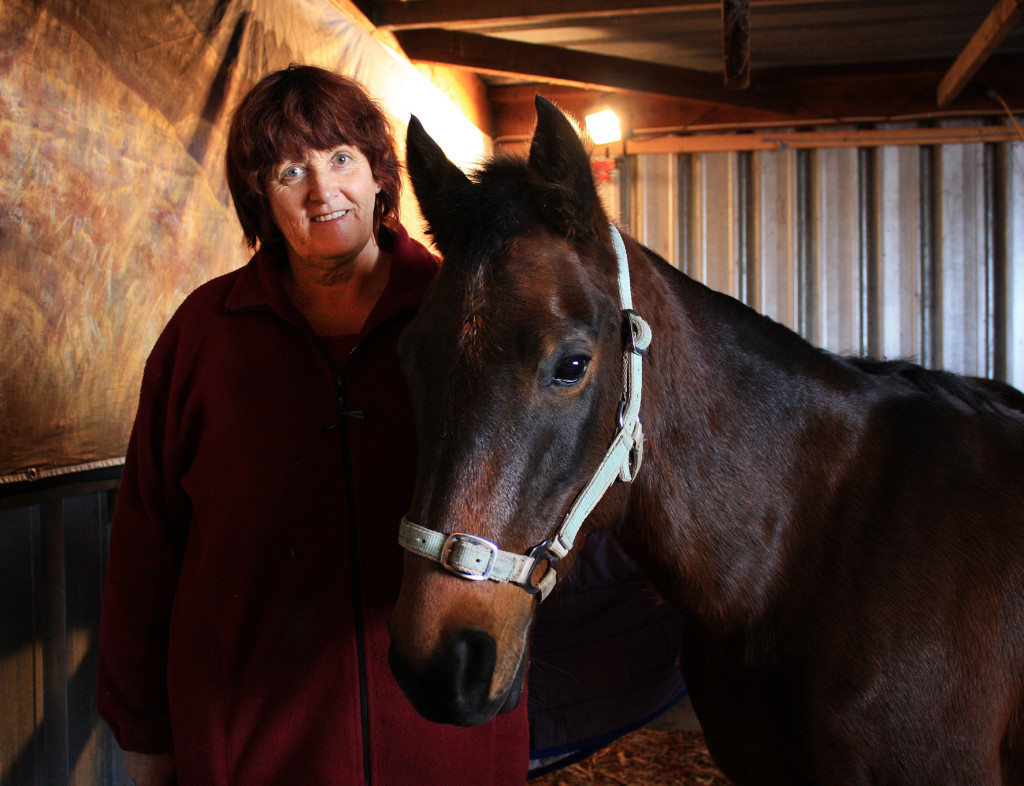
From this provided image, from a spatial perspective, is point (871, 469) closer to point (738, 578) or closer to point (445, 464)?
point (738, 578)

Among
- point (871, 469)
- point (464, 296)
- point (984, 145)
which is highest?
point (984, 145)

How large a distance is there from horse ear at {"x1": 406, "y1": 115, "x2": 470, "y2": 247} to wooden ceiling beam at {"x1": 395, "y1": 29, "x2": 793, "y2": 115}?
3.18 metres

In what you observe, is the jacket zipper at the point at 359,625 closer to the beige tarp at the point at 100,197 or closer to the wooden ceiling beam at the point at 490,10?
the beige tarp at the point at 100,197

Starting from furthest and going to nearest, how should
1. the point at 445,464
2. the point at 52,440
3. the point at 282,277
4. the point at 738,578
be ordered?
the point at 52,440 < the point at 282,277 < the point at 738,578 < the point at 445,464

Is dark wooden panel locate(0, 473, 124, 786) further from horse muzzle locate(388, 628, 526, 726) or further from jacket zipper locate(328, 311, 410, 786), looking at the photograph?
horse muzzle locate(388, 628, 526, 726)

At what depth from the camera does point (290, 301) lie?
137 centimetres

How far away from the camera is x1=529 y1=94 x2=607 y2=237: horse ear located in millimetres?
1139

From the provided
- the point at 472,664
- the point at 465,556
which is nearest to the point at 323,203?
the point at 465,556

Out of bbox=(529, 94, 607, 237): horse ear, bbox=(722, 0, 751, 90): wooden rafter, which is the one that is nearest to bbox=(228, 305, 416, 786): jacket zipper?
bbox=(529, 94, 607, 237): horse ear

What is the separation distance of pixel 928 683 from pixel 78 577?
2.20m

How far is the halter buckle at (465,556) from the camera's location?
976mm

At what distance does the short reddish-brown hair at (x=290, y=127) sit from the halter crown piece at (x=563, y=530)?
1.94 feet

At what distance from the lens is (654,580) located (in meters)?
1.42

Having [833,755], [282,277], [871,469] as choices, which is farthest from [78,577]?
[871,469]
